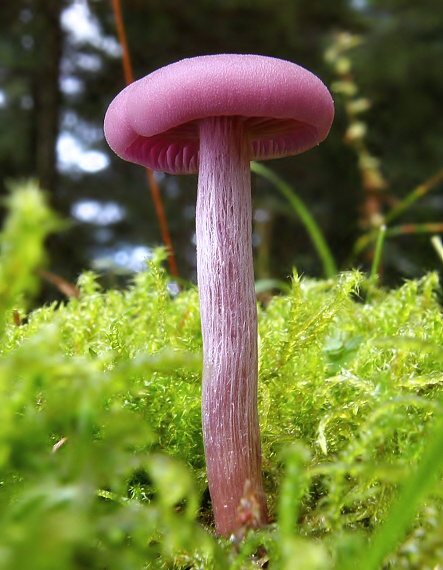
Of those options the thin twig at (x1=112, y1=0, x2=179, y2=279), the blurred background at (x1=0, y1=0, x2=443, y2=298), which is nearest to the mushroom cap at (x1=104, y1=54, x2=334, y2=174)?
the thin twig at (x1=112, y1=0, x2=179, y2=279)

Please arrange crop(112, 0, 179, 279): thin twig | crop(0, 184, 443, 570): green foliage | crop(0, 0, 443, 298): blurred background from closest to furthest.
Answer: crop(0, 184, 443, 570): green foliage → crop(112, 0, 179, 279): thin twig → crop(0, 0, 443, 298): blurred background

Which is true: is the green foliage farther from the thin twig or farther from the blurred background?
the blurred background

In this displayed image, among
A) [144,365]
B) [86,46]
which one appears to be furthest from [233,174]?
[86,46]

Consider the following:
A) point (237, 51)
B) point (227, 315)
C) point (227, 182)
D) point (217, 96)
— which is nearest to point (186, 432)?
point (227, 315)

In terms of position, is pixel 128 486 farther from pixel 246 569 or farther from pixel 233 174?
pixel 233 174

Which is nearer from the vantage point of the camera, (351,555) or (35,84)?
(351,555)

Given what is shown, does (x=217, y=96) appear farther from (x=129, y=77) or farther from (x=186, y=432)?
(x=129, y=77)
